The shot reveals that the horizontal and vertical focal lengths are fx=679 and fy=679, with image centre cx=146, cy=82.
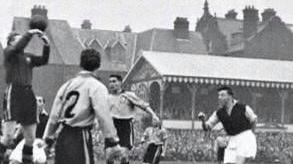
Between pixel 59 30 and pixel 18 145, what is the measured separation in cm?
4678

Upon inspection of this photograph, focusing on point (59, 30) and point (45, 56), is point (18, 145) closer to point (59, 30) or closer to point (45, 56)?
point (45, 56)

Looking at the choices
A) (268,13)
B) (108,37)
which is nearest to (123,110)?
(108,37)

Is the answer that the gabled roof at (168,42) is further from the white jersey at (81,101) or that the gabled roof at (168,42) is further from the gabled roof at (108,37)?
the white jersey at (81,101)

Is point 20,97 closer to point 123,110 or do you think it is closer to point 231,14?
point 123,110

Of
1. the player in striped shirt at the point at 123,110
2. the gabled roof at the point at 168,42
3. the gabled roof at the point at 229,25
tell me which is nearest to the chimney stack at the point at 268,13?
the gabled roof at the point at 229,25

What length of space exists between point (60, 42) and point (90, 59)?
49641 millimetres

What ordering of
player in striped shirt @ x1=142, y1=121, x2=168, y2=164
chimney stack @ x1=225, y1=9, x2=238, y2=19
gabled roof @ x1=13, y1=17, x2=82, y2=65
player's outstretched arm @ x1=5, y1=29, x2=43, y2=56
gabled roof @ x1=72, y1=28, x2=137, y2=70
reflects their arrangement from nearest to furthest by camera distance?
player's outstretched arm @ x1=5, y1=29, x2=43, y2=56, player in striped shirt @ x1=142, y1=121, x2=168, y2=164, gabled roof @ x1=13, y1=17, x2=82, y2=65, gabled roof @ x1=72, y1=28, x2=137, y2=70, chimney stack @ x1=225, y1=9, x2=238, y2=19

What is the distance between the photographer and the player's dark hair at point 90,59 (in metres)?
7.86

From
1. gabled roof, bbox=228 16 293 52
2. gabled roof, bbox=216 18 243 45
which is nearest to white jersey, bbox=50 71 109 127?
gabled roof, bbox=228 16 293 52

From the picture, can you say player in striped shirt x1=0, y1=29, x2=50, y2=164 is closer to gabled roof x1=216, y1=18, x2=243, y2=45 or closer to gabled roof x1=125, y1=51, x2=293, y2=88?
gabled roof x1=125, y1=51, x2=293, y2=88

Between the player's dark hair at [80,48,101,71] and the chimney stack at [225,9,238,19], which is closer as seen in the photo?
the player's dark hair at [80,48,101,71]

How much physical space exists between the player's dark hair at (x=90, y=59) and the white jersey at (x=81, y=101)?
0.12 meters

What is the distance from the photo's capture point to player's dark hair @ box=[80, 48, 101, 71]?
786 centimetres

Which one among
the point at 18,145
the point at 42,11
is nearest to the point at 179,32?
the point at 42,11
